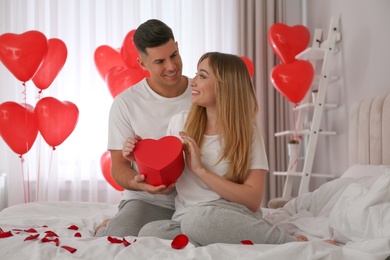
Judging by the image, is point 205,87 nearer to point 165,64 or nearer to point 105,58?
point 165,64

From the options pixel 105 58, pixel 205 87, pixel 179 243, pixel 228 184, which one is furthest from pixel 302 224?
pixel 105 58

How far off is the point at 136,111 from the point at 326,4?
2.25 m

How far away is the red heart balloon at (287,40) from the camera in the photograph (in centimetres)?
366

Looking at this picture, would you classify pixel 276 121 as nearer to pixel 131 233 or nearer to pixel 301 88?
pixel 301 88

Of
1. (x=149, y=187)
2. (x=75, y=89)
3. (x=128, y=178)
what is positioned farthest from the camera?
(x=75, y=89)

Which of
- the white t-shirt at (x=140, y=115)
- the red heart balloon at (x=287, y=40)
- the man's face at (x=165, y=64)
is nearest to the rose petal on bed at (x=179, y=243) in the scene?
the white t-shirt at (x=140, y=115)

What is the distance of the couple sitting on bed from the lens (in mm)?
1560

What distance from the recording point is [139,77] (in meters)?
3.51

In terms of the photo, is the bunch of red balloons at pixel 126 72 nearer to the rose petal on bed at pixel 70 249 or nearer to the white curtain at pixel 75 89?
the white curtain at pixel 75 89

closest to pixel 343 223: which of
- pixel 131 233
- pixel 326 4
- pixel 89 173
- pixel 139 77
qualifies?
pixel 131 233

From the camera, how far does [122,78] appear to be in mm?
3465

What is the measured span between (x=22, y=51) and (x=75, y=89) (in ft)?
3.79

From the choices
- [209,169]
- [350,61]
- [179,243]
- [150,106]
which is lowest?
[179,243]

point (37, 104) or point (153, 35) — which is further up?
point (153, 35)
